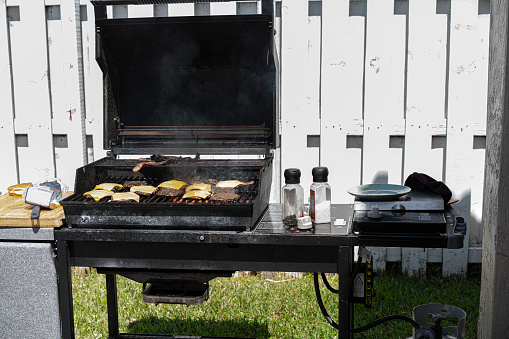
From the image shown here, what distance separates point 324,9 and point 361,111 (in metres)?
0.88

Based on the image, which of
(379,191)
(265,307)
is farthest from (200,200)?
(265,307)

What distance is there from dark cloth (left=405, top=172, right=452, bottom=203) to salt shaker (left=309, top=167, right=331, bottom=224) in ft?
1.90

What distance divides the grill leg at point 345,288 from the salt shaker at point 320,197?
235 mm

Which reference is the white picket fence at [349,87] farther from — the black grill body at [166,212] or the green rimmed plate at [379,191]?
the black grill body at [166,212]

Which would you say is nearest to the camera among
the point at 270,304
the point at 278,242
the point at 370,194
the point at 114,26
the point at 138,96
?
the point at 278,242

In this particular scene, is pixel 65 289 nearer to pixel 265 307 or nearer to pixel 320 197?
pixel 320 197

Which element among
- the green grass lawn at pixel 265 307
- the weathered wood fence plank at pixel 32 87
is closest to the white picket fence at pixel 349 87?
the weathered wood fence plank at pixel 32 87

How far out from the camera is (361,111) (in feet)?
15.4

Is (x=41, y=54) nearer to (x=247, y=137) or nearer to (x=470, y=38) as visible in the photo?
(x=247, y=137)

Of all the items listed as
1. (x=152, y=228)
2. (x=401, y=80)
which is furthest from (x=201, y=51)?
(x=401, y=80)

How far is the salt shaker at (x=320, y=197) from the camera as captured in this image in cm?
278

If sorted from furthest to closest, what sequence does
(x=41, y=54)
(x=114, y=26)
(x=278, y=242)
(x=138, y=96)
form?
(x=41, y=54)
(x=138, y=96)
(x=114, y=26)
(x=278, y=242)

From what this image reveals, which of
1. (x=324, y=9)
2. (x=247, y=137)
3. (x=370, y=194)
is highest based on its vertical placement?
(x=324, y=9)

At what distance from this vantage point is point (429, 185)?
3.03m
